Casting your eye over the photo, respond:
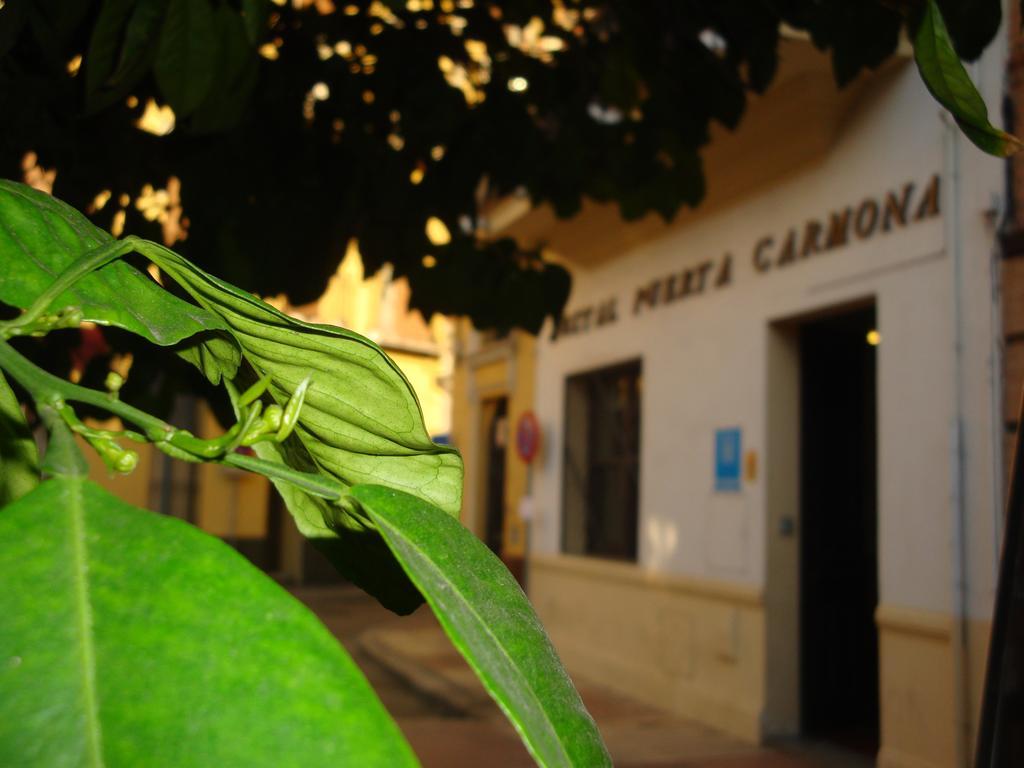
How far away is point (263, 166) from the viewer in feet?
8.67

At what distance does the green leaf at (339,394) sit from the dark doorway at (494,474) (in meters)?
10.2

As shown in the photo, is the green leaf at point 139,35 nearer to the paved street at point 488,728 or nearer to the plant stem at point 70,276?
the plant stem at point 70,276

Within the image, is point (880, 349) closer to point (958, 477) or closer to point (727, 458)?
point (958, 477)

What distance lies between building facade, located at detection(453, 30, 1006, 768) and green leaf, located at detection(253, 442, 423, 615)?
4544mm

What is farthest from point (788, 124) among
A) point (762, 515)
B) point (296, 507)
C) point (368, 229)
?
point (296, 507)

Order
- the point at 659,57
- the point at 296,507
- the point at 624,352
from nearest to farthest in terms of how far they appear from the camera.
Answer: the point at 296,507 → the point at 659,57 → the point at 624,352

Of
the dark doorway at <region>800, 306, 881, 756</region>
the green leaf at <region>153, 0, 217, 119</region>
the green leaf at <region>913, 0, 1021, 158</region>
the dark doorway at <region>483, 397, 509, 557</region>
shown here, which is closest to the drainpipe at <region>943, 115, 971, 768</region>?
the dark doorway at <region>800, 306, 881, 756</region>

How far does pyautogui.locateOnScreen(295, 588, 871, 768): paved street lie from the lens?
5.46 meters

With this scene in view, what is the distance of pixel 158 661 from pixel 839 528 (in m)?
6.40

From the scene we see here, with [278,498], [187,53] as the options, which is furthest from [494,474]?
[187,53]

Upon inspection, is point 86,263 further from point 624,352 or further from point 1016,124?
point 624,352

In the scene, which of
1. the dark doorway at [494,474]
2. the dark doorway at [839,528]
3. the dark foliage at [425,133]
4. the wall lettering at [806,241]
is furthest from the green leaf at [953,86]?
the dark doorway at [494,474]

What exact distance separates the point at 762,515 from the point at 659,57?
142 inches

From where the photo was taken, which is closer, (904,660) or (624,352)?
(904,660)
